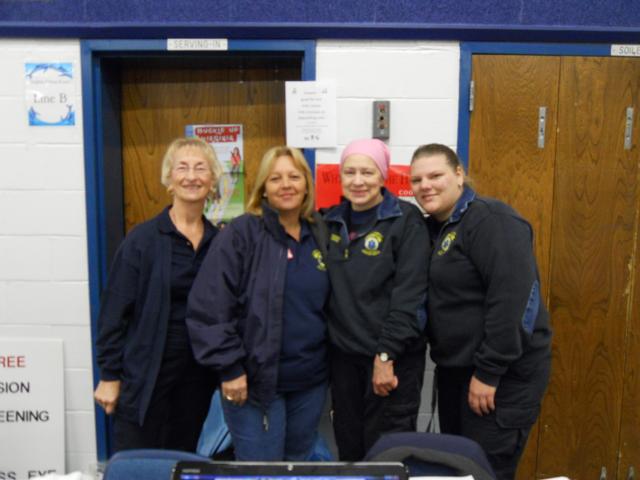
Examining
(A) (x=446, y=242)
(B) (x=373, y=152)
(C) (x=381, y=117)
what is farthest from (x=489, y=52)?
(A) (x=446, y=242)

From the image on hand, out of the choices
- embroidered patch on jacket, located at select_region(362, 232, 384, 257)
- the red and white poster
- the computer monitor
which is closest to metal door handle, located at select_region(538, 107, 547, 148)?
the red and white poster

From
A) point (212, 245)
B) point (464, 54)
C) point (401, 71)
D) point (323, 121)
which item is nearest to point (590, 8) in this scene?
point (464, 54)

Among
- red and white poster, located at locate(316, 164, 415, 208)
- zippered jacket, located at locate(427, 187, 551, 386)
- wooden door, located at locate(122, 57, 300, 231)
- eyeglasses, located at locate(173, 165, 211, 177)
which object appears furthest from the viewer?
wooden door, located at locate(122, 57, 300, 231)

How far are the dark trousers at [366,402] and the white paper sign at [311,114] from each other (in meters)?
0.92

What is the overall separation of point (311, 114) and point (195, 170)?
67 cm

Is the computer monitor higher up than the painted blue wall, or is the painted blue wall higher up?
the painted blue wall

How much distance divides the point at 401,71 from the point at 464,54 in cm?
26

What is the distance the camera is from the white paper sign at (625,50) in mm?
2359

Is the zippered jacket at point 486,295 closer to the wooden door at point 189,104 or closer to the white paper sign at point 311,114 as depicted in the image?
the white paper sign at point 311,114

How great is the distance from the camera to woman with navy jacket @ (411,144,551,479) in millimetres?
1661

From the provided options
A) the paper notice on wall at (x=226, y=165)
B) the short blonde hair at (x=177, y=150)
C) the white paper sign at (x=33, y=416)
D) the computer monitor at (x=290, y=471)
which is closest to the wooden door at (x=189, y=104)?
the paper notice on wall at (x=226, y=165)

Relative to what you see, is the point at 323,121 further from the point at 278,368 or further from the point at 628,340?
the point at 628,340

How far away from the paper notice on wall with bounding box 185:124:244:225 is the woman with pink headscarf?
0.90m

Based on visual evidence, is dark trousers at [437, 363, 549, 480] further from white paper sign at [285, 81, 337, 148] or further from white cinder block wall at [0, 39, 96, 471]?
white cinder block wall at [0, 39, 96, 471]
